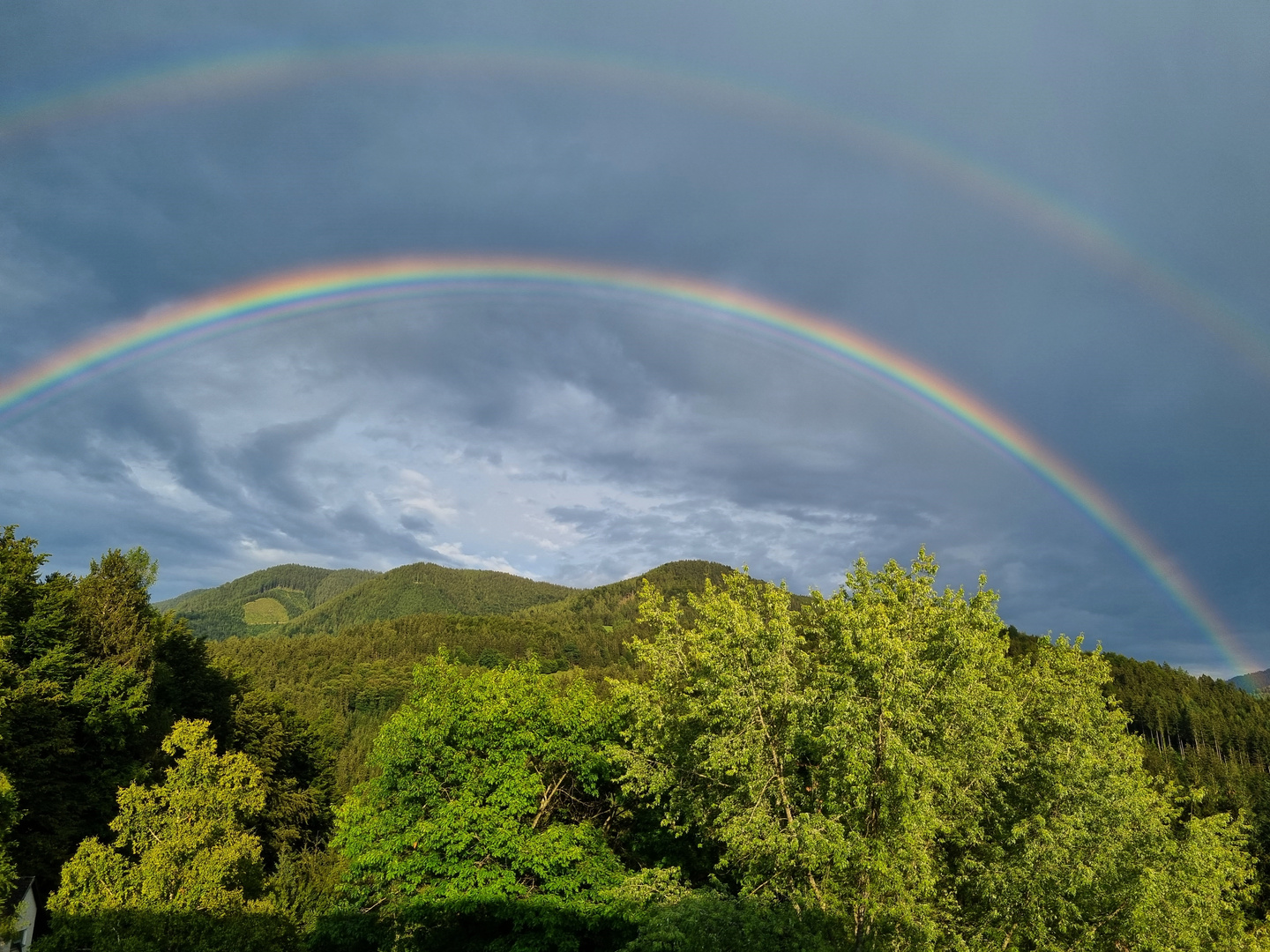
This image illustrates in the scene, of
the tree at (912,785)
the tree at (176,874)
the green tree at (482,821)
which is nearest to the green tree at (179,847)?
the tree at (176,874)

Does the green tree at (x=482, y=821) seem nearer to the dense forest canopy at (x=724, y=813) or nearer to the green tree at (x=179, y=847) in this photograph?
the dense forest canopy at (x=724, y=813)

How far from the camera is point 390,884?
23.4 m

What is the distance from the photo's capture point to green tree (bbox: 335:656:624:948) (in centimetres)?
2131

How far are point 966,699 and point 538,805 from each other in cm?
1553

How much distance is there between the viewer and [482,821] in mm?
21875

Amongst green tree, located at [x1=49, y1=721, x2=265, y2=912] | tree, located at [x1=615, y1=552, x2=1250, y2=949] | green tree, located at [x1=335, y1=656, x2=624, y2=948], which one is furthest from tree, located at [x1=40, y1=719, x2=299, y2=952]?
tree, located at [x1=615, y1=552, x2=1250, y2=949]

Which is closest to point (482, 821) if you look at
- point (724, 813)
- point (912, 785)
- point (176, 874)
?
point (176, 874)

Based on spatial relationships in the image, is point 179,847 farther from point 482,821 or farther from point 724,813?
point 724,813

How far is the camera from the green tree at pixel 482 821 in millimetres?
21312

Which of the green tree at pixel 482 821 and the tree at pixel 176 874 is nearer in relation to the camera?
the tree at pixel 176 874

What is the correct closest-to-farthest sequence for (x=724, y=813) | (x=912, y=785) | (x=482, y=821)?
(x=912, y=785) → (x=724, y=813) → (x=482, y=821)

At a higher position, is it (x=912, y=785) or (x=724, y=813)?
(x=912, y=785)

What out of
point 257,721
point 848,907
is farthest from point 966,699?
point 257,721

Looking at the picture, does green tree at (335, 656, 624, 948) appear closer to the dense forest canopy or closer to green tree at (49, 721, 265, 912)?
the dense forest canopy
